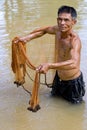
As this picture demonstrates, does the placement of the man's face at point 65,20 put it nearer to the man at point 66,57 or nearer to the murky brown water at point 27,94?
the man at point 66,57

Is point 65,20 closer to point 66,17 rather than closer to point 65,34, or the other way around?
point 66,17

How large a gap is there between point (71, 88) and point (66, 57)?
348 mm

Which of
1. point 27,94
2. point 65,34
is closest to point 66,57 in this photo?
point 65,34

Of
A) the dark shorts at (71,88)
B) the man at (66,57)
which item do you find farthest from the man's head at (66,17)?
the dark shorts at (71,88)

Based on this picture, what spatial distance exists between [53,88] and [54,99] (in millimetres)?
117

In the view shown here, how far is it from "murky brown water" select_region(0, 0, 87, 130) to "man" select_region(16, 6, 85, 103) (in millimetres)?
142

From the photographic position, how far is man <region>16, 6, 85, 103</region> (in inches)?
115

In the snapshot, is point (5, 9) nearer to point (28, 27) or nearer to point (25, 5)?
point (25, 5)

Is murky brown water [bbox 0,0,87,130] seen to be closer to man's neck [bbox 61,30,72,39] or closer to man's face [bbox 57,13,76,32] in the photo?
man's neck [bbox 61,30,72,39]

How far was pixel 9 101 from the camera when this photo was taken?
357 cm

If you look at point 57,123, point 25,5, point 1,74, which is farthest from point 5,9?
point 57,123

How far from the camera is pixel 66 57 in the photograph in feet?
10.7

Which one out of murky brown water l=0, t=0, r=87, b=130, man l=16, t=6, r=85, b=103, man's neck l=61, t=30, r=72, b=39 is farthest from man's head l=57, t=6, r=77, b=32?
murky brown water l=0, t=0, r=87, b=130

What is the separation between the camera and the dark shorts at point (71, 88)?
3406 mm
